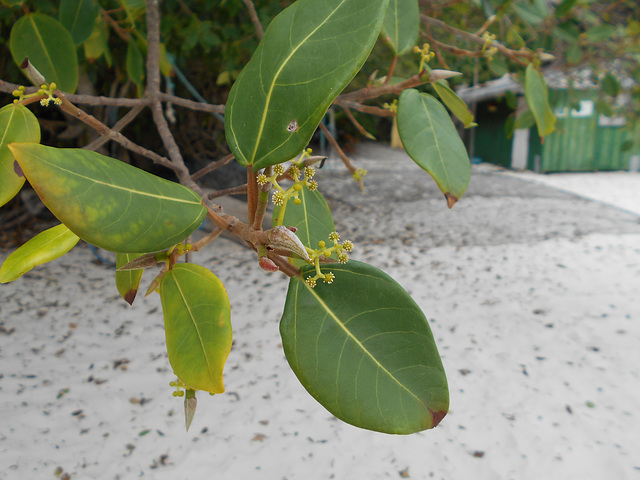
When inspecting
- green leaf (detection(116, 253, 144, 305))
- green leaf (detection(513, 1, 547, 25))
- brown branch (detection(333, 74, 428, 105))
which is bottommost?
green leaf (detection(116, 253, 144, 305))

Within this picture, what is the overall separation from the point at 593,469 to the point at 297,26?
1.51 meters

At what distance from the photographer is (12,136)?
1.48 feet

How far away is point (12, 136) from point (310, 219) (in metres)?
0.30

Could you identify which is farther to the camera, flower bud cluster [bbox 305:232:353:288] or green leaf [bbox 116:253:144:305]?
green leaf [bbox 116:253:144:305]

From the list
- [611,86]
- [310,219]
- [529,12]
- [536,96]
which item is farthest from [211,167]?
[611,86]

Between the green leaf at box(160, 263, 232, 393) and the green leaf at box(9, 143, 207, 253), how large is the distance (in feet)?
0.22

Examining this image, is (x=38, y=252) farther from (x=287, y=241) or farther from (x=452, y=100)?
(x=452, y=100)

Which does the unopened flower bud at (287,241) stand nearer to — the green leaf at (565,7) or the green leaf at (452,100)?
the green leaf at (452,100)

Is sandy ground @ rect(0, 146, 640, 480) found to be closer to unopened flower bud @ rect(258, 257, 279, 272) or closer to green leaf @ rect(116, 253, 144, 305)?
green leaf @ rect(116, 253, 144, 305)

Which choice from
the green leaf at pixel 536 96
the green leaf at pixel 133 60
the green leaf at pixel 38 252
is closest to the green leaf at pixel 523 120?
the green leaf at pixel 536 96

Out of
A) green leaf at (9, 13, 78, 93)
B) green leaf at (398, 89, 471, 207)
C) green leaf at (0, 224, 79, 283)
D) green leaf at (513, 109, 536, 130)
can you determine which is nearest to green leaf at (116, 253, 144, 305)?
green leaf at (0, 224, 79, 283)

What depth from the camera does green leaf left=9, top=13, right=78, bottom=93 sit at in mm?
772

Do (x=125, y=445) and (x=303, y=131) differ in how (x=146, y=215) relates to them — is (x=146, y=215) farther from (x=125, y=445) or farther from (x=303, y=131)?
(x=125, y=445)

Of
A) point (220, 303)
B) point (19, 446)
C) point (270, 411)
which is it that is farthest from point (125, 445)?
point (220, 303)
